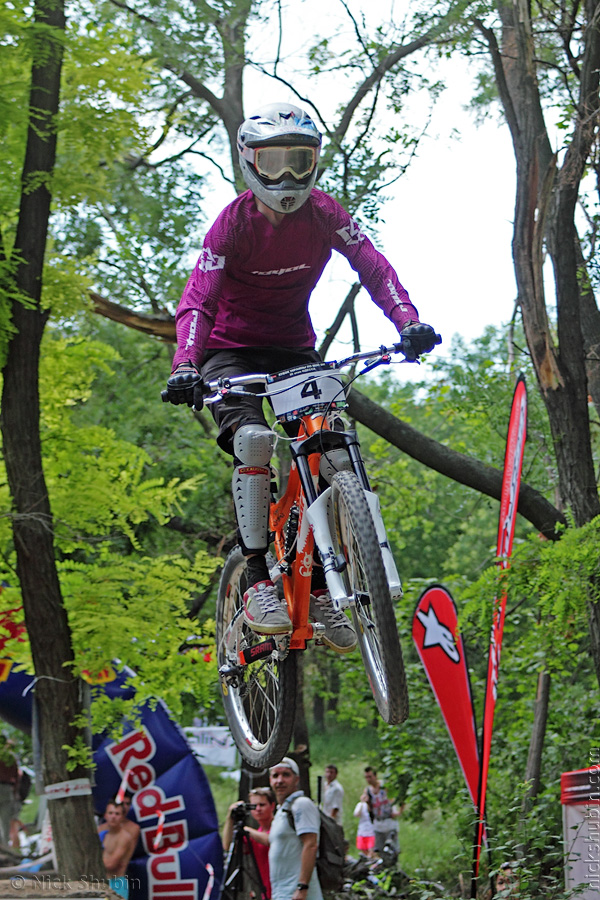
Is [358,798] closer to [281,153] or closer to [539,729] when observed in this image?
[539,729]

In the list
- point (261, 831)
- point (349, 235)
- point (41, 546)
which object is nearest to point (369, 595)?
point (349, 235)

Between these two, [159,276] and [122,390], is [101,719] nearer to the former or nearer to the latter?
[159,276]

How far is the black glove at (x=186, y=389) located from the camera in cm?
391

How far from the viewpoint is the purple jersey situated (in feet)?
13.9

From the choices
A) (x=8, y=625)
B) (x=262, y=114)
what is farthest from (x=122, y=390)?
(x=262, y=114)

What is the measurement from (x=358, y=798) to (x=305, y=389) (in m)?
23.1

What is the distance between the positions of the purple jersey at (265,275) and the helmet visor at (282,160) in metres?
0.26

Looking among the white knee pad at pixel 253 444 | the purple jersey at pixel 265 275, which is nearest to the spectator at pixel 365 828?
the white knee pad at pixel 253 444

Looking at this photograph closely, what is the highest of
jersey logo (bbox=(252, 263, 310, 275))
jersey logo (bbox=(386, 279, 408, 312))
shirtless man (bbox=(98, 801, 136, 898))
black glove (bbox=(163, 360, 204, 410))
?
jersey logo (bbox=(252, 263, 310, 275))

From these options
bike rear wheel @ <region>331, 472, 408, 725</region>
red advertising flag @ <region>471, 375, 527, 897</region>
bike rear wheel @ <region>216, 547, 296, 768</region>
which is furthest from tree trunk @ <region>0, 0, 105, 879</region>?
bike rear wheel @ <region>331, 472, 408, 725</region>

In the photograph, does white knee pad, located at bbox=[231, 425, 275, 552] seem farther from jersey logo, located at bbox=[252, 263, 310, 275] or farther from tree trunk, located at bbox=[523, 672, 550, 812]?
tree trunk, located at bbox=[523, 672, 550, 812]

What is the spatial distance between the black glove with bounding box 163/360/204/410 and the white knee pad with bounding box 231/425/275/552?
431 millimetres

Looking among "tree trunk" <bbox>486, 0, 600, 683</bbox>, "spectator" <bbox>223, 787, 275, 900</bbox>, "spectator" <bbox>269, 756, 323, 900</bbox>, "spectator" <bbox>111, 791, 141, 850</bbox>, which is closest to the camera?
"spectator" <bbox>269, 756, 323, 900</bbox>

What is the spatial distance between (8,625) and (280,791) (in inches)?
132
